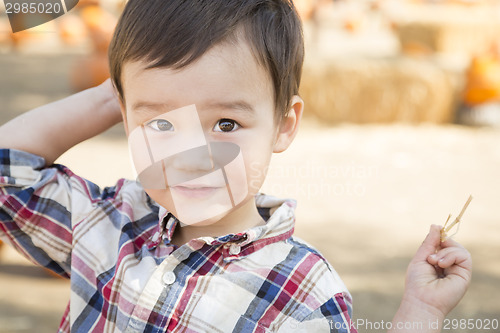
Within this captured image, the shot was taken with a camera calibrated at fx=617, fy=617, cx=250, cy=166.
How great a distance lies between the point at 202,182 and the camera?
3.93ft

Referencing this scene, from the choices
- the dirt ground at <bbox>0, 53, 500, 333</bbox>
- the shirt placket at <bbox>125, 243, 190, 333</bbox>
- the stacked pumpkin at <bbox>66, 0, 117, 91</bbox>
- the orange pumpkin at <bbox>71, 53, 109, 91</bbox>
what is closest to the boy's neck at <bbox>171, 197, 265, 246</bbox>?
the shirt placket at <bbox>125, 243, 190, 333</bbox>

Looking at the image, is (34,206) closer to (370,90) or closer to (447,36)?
(370,90)

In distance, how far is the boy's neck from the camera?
1354 mm

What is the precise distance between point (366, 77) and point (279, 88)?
19.4 ft

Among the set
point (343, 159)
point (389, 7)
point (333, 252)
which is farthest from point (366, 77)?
point (389, 7)

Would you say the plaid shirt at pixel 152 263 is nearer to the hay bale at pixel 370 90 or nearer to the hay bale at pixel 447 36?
the hay bale at pixel 370 90

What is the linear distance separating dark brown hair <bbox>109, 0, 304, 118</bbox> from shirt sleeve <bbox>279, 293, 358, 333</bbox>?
1.32 feet

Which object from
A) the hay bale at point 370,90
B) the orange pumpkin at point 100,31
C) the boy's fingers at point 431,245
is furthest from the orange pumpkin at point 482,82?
the boy's fingers at point 431,245

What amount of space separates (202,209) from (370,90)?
5955 millimetres

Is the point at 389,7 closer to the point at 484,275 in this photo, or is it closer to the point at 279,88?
the point at 484,275

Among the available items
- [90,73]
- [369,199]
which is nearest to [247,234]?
[369,199]

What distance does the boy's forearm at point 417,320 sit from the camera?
1.16 m

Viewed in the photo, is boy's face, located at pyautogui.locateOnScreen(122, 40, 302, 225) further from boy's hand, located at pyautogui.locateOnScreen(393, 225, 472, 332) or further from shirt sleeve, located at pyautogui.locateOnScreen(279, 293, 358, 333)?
boy's hand, located at pyautogui.locateOnScreen(393, 225, 472, 332)

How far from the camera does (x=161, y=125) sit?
3.97 feet
